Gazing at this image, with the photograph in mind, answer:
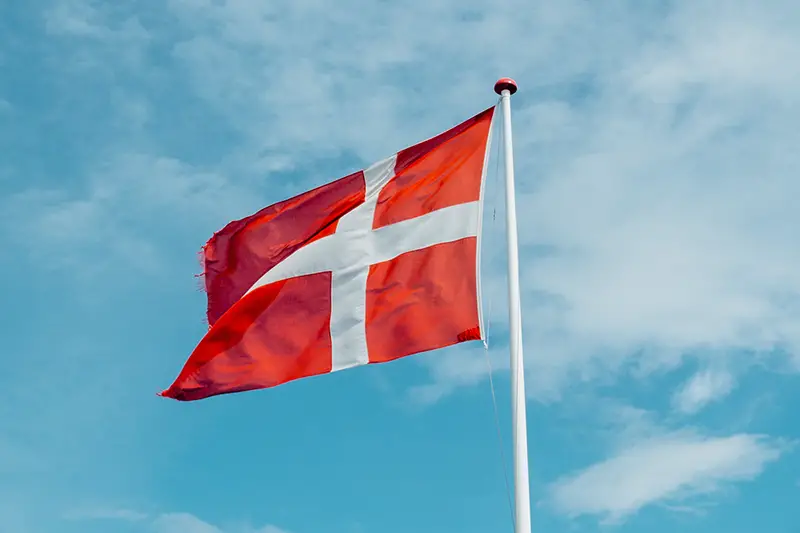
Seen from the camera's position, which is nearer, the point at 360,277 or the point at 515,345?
the point at 515,345

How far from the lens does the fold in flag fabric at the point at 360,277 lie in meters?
14.4

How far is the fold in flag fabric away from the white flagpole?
0.46 m

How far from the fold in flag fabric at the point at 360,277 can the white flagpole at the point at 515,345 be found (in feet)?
1.51

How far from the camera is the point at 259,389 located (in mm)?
15133

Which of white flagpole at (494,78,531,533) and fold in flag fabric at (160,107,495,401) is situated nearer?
white flagpole at (494,78,531,533)

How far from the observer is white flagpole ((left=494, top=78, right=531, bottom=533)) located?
39.4 ft

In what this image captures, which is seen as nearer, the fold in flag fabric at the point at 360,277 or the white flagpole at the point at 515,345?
the white flagpole at the point at 515,345

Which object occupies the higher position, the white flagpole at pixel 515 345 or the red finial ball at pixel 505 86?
the red finial ball at pixel 505 86

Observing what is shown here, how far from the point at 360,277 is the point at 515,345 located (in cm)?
324

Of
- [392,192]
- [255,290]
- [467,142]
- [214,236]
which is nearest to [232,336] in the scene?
[255,290]

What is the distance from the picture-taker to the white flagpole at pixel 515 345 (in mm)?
12016

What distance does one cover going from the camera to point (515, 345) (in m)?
13.0

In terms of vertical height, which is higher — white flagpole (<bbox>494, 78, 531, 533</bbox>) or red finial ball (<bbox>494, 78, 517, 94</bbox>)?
red finial ball (<bbox>494, 78, 517, 94</bbox>)

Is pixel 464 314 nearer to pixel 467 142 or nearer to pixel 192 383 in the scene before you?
pixel 467 142
